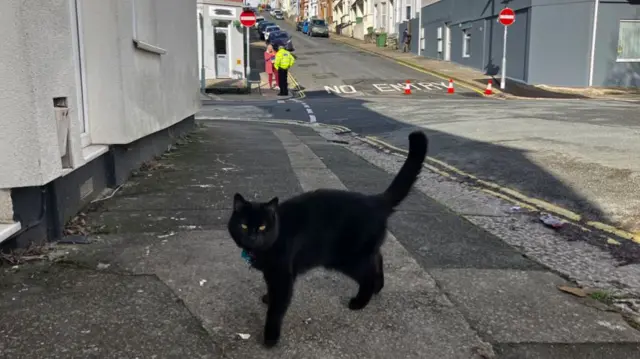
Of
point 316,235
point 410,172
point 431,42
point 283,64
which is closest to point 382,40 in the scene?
point 431,42

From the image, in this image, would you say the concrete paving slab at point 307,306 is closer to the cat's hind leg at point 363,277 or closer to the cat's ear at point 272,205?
the cat's hind leg at point 363,277

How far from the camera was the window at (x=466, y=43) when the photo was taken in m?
35.1

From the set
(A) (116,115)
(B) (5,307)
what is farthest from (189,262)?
(A) (116,115)

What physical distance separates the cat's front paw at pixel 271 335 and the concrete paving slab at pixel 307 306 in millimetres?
35

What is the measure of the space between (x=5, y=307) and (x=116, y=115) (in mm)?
2799

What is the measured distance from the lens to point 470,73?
3253 centimetres

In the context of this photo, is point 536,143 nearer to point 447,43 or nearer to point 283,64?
point 283,64

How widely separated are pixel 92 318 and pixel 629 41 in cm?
2864

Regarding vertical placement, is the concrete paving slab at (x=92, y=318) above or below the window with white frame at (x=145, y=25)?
below

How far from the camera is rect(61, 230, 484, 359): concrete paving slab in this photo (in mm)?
3016

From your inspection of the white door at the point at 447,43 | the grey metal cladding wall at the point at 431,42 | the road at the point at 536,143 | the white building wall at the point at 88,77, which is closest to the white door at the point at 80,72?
the white building wall at the point at 88,77

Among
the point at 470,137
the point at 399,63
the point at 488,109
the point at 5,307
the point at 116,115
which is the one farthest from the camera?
the point at 399,63

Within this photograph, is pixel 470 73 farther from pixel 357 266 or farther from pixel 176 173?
pixel 357 266

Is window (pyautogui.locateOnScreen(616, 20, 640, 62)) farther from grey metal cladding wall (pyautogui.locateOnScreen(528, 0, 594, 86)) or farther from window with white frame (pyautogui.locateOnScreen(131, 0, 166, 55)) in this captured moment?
window with white frame (pyautogui.locateOnScreen(131, 0, 166, 55))
